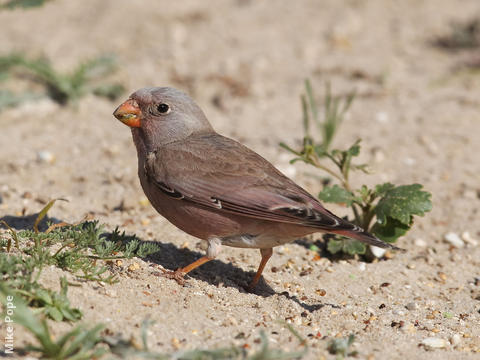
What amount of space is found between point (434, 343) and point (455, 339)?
0.19 m

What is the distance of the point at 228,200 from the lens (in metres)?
4.49

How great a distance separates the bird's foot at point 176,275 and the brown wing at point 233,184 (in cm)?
51

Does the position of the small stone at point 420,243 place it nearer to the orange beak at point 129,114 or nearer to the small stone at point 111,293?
the orange beak at point 129,114

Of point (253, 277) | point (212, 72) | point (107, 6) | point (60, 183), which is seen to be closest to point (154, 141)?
point (253, 277)

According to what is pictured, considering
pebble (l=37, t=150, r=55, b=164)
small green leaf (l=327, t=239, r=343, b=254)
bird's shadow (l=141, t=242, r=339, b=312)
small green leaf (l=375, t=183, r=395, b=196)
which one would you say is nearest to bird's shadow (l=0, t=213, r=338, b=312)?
bird's shadow (l=141, t=242, r=339, b=312)

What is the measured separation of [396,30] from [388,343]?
6.85 meters

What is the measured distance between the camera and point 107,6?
32.8 feet

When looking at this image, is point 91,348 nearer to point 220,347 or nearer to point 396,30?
point 220,347

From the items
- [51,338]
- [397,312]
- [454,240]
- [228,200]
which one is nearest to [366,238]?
[397,312]

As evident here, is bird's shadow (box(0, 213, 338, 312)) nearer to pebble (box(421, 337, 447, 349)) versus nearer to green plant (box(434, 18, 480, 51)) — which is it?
pebble (box(421, 337, 447, 349))

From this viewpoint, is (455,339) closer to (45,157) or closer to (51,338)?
(51,338)

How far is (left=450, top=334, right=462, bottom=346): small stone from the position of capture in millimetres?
4031

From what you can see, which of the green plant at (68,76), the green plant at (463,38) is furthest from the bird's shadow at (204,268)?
the green plant at (463,38)

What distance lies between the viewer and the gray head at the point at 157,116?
5078 millimetres
